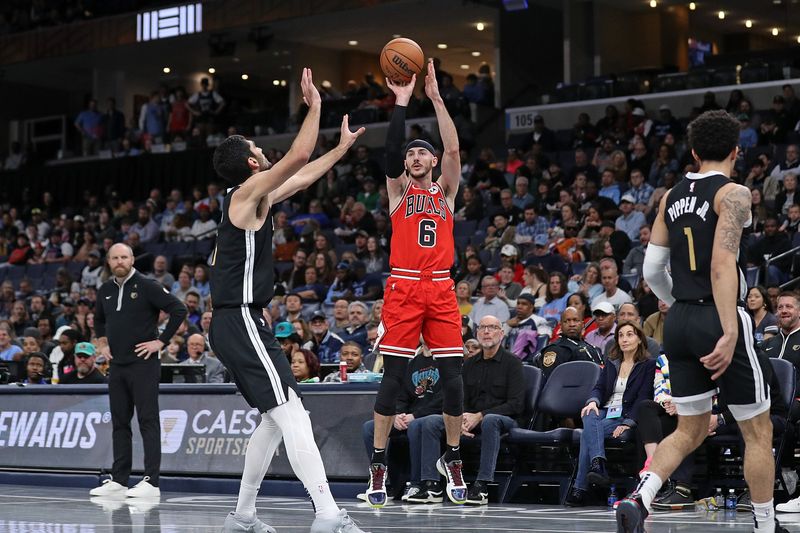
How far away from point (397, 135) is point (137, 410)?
345 cm

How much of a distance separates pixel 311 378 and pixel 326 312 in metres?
5.43

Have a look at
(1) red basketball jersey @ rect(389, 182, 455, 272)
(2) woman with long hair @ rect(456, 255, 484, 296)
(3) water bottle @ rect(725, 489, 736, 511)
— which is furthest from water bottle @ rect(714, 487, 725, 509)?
(2) woman with long hair @ rect(456, 255, 484, 296)

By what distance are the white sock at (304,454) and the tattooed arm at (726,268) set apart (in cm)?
204

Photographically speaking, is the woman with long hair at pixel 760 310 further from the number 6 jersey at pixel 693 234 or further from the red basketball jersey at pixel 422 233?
the number 6 jersey at pixel 693 234

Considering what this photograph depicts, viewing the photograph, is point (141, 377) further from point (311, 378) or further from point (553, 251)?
point (553, 251)

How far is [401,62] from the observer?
331 inches

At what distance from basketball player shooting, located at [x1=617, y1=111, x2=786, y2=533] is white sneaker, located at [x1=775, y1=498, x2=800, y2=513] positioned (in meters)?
2.29

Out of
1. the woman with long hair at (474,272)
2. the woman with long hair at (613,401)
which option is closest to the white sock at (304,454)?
the woman with long hair at (613,401)

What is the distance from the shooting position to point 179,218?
2323 cm

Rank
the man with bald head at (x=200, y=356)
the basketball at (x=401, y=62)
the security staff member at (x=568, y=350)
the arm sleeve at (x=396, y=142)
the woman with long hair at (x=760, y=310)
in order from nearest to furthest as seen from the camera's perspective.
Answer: the arm sleeve at (x=396, y=142)
the basketball at (x=401, y=62)
the security staff member at (x=568, y=350)
the woman with long hair at (x=760, y=310)
the man with bald head at (x=200, y=356)

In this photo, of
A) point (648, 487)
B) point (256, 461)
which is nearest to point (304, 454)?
point (256, 461)

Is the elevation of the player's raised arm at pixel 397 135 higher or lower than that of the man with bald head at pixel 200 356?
higher

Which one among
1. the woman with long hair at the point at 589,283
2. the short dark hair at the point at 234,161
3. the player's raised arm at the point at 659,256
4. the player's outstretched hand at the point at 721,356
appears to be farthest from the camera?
the woman with long hair at the point at 589,283

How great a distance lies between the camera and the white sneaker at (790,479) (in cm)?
860
